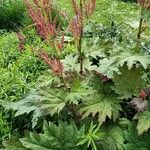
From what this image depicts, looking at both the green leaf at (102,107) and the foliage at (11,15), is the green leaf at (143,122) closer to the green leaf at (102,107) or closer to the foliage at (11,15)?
the green leaf at (102,107)

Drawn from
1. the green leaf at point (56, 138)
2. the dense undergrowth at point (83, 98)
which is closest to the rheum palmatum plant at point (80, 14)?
the dense undergrowth at point (83, 98)

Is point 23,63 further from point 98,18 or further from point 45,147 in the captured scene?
point 98,18

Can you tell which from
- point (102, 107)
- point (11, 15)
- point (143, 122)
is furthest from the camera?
point (11, 15)

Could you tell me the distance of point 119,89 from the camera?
3.36m

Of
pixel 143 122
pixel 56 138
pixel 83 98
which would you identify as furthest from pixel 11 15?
pixel 143 122

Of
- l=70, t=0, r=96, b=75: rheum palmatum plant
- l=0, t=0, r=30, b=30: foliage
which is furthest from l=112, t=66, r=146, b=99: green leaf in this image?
l=0, t=0, r=30, b=30: foliage

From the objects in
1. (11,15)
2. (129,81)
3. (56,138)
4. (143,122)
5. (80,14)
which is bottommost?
(11,15)

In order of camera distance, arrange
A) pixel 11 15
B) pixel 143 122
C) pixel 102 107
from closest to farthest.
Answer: pixel 143 122 < pixel 102 107 < pixel 11 15

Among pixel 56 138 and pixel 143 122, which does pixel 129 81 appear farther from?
pixel 56 138

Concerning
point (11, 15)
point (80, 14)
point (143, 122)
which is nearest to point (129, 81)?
point (143, 122)

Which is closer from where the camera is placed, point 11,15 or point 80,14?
point 80,14

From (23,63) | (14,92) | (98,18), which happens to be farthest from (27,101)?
(98,18)

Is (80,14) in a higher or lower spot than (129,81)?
A: higher

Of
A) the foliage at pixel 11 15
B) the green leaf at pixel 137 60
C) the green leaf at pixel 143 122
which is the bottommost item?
the foliage at pixel 11 15
